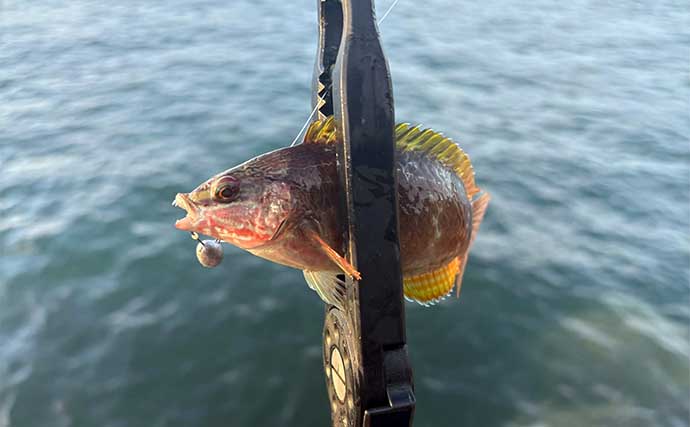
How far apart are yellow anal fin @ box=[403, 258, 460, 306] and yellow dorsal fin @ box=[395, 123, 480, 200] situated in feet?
1.78

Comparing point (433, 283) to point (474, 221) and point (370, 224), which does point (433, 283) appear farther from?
point (370, 224)

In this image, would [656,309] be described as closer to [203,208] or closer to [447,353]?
[447,353]

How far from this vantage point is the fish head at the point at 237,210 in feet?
7.90

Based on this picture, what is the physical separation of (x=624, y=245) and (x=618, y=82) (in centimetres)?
796

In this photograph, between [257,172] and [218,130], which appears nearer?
[257,172]

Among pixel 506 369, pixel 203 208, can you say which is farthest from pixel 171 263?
pixel 203 208

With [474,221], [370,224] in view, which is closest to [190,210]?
[370,224]

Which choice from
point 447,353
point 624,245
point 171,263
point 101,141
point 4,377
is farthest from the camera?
point 101,141

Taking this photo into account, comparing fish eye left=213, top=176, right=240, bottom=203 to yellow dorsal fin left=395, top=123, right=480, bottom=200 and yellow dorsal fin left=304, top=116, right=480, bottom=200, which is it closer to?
yellow dorsal fin left=304, top=116, right=480, bottom=200

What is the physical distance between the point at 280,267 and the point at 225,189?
6.07 metres

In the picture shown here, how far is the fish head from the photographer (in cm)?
241

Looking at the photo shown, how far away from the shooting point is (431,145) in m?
2.75

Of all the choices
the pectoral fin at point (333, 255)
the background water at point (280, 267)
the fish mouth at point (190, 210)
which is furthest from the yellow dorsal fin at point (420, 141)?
the background water at point (280, 267)

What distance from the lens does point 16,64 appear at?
607 inches
